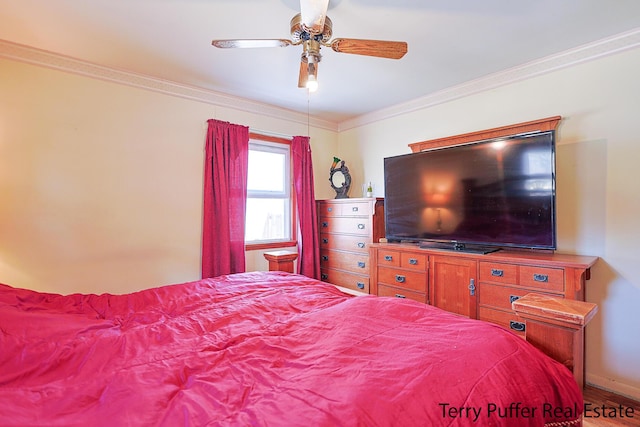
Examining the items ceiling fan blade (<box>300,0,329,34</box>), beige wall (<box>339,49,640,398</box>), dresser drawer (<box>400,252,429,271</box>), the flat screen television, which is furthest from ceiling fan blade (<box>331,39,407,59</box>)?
dresser drawer (<box>400,252,429,271</box>)

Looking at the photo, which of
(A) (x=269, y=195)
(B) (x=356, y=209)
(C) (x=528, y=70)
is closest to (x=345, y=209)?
(B) (x=356, y=209)

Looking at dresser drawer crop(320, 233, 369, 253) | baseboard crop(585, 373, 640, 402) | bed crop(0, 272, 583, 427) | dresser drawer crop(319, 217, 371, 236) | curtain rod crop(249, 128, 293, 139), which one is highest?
curtain rod crop(249, 128, 293, 139)

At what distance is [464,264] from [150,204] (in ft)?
9.67

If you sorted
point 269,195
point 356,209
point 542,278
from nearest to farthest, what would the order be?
1. point 542,278
2. point 356,209
3. point 269,195

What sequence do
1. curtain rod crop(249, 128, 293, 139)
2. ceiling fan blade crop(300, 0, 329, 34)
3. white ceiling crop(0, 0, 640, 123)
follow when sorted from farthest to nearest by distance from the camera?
curtain rod crop(249, 128, 293, 139), white ceiling crop(0, 0, 640, 123), ceiling fan blade crop(300, 0, 329, 34)

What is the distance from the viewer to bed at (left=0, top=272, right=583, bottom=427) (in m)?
0.76

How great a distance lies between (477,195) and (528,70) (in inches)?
46.8

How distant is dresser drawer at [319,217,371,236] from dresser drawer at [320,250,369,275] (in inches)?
11.1

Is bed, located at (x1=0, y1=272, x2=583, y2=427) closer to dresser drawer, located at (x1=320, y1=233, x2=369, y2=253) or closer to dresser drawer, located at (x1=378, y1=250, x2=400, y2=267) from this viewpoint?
dresser drawer, located at (x1=378, y1=250, x2=400, y2=267)

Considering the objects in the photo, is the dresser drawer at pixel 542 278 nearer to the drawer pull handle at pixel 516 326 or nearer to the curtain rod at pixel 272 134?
the drawer pull handle at pixel 516 326

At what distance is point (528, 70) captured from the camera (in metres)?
2.60

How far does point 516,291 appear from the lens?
2.21m

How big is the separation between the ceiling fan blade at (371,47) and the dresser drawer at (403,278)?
1.88m

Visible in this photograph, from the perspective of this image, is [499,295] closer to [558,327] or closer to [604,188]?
→ [604,188]
